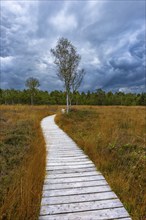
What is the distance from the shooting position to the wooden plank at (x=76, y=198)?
3496mm

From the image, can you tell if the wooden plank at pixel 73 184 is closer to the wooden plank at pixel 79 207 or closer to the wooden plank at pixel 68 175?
the wooden plank at pixel 68 175

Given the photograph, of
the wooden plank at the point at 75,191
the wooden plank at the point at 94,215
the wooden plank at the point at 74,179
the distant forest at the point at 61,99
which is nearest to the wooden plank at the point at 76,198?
the wooden plank at the point at 75,191

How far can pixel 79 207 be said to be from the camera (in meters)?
3.33

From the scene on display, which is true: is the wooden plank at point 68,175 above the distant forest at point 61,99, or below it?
below

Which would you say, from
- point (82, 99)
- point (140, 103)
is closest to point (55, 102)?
point (82, 99)

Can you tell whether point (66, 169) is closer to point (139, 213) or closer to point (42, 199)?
point (42, 199)

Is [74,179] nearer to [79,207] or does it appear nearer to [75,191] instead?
[75,191]

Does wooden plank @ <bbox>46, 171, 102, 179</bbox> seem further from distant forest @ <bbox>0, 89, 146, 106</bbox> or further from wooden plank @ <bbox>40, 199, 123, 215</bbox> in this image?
distant forest @ <bbox>0, 89, 146, 106</bbox>

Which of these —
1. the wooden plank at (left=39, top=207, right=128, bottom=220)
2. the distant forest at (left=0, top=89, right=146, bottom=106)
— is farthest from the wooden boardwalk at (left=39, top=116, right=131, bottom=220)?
the distant forest at (left=0, top=89, right=146, bottom=106)

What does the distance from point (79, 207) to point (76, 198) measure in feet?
0.93

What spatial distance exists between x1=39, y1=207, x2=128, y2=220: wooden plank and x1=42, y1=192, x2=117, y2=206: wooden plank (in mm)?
361

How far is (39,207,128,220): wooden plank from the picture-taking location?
3049 mm

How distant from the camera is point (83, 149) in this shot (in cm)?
704

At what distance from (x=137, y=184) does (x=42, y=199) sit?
7.07 ft
